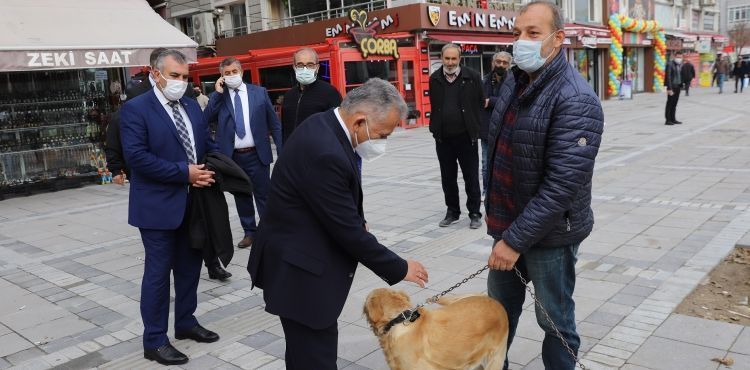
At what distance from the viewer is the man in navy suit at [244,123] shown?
19.2 feet

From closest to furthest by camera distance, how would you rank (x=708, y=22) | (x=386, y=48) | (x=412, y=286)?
(x=412, y=286) < (x=386, y=48) < (x=708, y=22)

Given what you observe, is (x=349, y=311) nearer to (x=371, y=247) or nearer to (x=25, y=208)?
(x=371, y=247)

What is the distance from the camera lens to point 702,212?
21.6 ft

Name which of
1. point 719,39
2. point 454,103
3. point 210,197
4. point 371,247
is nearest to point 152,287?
point 210,197

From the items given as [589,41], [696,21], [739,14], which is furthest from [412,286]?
[739,14]

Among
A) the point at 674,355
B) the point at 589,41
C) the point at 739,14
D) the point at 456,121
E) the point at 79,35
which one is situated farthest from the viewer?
the point at 739,14

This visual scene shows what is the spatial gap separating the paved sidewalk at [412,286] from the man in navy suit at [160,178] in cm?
34

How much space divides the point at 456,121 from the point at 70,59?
6.64m

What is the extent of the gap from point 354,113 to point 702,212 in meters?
5.72

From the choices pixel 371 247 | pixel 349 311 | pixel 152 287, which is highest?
pixel 371 247

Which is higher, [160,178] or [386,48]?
[386,48]

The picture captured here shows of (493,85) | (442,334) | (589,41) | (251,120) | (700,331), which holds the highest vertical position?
(589,41)

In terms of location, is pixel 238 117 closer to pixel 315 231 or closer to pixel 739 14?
pixel 315 231

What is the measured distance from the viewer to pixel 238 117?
5.88m
